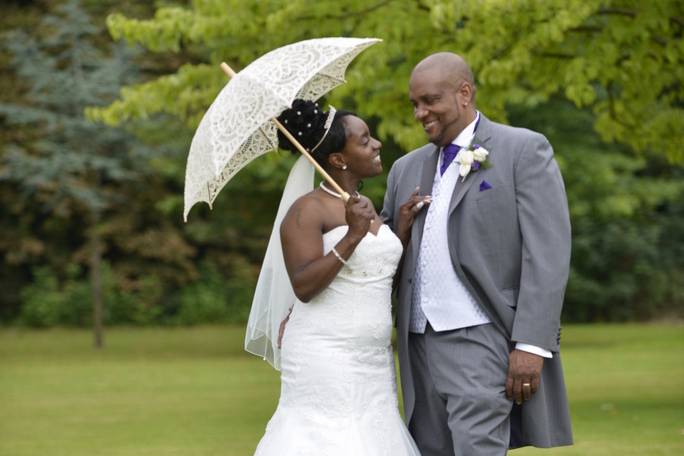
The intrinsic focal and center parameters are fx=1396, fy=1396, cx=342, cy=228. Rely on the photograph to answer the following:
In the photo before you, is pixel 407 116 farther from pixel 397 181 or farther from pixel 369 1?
pixel 397 181

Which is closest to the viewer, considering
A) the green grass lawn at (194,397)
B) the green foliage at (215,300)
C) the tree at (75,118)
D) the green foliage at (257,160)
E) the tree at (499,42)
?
the green grass lawn at (194,397)

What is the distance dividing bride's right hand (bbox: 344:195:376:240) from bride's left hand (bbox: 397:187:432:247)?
323mm

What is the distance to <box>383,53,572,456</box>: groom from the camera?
18.8 feet

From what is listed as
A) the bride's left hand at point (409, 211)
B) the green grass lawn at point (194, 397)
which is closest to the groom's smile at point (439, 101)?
the bride's left hand at point (409, 211)

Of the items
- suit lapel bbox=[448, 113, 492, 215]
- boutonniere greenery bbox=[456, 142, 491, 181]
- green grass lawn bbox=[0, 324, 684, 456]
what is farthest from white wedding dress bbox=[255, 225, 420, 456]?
green grass lawn bbox=[0, 324, 684, 456]

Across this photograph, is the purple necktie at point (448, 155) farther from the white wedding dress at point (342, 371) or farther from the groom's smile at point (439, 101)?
the white wedding dress at point (342, 371)

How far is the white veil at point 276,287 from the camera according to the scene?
637cm

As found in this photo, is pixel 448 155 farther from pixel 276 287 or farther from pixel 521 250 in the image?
pixel 276 287

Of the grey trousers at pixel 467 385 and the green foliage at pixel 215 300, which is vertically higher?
the grey trousers at pixel 467 385

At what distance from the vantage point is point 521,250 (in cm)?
586

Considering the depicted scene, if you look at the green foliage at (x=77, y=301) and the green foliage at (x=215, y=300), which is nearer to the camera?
the green foliage at (x=77, y=301)

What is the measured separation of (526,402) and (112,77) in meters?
20.5

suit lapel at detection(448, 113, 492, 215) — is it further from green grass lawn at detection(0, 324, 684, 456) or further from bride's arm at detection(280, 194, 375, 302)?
green grass lawn at detection(0, 324, 684, 456)

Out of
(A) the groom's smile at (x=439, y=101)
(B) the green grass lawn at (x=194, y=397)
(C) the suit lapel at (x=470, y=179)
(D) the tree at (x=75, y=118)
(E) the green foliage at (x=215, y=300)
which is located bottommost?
(E) the green foliage at (x=215, y=300)
